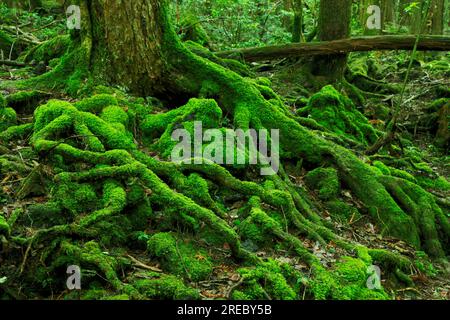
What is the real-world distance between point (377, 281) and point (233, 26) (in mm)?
12125

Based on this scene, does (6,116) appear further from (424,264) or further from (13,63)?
(424,264)

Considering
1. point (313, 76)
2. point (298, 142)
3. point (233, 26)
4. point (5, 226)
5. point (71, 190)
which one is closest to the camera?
point (5, 226)

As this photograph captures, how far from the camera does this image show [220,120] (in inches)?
260

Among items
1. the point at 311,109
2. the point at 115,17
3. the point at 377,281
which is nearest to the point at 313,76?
the point at 311,109

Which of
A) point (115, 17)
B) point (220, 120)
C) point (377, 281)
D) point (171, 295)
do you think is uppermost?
point (115, 17)

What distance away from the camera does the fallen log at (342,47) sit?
10281mm

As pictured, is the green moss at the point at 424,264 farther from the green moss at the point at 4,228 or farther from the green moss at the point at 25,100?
the green moss at the point at 25,100

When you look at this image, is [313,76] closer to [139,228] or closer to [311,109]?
[311,109]

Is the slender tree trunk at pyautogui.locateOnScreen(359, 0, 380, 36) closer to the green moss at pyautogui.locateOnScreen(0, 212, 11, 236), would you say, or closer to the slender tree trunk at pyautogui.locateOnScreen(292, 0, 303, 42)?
the slender tree trunk at pyautogui.locateOnScreen(292, 0, 303, 42)

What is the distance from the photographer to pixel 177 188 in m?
5.08

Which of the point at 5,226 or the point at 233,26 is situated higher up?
the point at 233,26

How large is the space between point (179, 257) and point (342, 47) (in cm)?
761

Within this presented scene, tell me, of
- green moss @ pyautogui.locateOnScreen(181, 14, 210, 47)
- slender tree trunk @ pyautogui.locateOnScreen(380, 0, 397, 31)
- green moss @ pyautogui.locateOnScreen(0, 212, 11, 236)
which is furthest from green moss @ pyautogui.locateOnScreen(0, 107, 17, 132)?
slender tree trunk @ pyautogui.locateOnScreen(380, 0, 397, 31)

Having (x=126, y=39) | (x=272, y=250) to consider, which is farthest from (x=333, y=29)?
(x=272, y=250)
